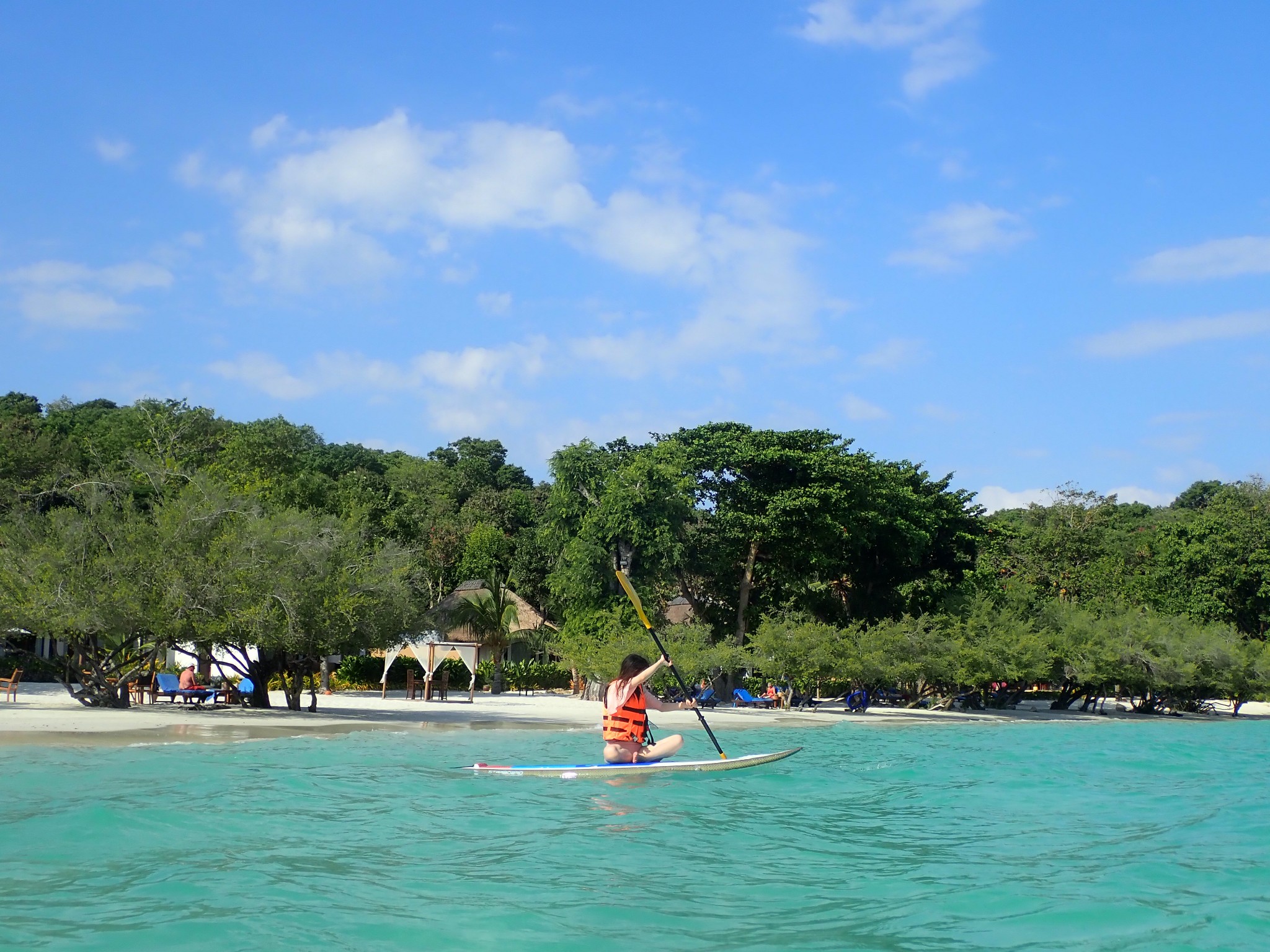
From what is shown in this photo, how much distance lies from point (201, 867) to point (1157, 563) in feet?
164

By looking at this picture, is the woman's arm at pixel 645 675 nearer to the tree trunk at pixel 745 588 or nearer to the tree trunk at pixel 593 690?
the tree trunk at pixel 593 690

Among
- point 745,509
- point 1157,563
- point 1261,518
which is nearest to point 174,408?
point 745,509

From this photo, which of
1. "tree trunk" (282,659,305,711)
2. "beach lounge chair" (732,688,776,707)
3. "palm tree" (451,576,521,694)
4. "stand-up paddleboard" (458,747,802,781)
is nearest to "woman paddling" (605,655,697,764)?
"stand-up paddleboard" (458,747,802,781)

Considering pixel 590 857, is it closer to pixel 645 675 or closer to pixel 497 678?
pixel 645 675

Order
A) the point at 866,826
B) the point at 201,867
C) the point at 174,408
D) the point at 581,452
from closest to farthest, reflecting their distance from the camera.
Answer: the point at 201,867 → the point at 866,826 → the point at 581,452 → the point at 174,408

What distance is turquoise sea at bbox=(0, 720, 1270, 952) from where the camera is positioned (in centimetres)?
714

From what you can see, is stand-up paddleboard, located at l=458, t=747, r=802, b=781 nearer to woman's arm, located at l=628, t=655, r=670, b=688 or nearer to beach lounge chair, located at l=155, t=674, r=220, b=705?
woman's arm, located at l=628, t=655, r=670, b=688

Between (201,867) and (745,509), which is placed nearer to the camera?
(201,867)

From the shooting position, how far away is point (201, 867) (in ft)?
28.2

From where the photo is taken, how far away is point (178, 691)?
24047 millimetres

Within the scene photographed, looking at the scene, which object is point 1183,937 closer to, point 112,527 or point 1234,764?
point 1234,764

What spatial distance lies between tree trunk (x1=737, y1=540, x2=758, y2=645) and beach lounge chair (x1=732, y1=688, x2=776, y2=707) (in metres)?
3.03

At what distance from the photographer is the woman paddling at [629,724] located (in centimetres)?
1341

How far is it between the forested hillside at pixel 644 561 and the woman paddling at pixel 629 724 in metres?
8.16
